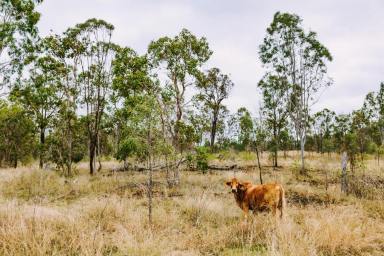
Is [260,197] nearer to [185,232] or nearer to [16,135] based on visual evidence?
[185,232]

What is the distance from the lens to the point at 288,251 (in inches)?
233

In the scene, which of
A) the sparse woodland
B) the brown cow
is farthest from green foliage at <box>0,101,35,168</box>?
the brown cow

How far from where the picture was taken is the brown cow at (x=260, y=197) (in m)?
9.02

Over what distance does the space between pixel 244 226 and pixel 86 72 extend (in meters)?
19.6

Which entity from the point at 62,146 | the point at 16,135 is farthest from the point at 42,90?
the point at 16,135

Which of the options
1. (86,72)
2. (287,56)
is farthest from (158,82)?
(287,56)

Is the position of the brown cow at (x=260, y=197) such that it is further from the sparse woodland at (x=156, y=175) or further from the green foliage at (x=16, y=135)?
the green foliage at (x=16, y=135)

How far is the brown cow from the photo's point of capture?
9023 millimetres

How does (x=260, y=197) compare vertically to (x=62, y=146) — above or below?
below

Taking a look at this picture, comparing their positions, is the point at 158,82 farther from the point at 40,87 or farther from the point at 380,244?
the point at 380,244

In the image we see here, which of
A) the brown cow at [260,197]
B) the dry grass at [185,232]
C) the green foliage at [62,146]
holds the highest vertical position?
the green foliage at [62,146]

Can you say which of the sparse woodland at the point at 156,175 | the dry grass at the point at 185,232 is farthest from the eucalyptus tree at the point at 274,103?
the dry grass at the point at 185,232

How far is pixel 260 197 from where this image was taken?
9.34 metres

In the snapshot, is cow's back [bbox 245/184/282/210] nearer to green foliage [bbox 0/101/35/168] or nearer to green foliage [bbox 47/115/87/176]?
green foliage [bbox 47/115/87/176]
